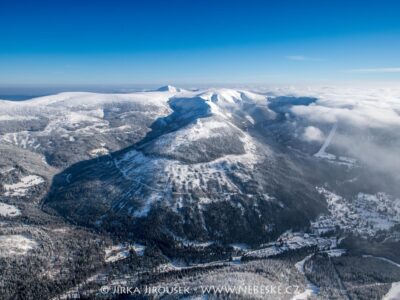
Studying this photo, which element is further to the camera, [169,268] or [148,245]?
[148,245]

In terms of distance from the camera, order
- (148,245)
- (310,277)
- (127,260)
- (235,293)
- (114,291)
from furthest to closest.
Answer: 1. (148,245)
2. (127,260)
3. (310,277)
4. (114,291)
5. (235,293)

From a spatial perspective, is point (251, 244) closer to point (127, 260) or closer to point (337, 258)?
point (337, 258)

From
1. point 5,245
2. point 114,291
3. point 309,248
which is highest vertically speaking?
point 5,245

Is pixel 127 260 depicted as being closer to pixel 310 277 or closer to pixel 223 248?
pixel 223 248

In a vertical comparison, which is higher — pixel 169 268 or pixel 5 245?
pixel 5 245

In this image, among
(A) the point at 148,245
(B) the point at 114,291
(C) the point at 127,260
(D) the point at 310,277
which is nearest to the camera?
(B) the point at 114,291

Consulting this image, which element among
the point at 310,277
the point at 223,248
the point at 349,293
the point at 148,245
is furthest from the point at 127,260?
the point at 349,293

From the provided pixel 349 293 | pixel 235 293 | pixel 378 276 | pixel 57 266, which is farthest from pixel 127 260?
pixel 378 276

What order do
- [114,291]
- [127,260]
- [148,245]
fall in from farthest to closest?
[148,245], [127,260], [114,291]

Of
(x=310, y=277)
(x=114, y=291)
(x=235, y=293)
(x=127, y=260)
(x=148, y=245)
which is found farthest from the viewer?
(x=148, y=245)
